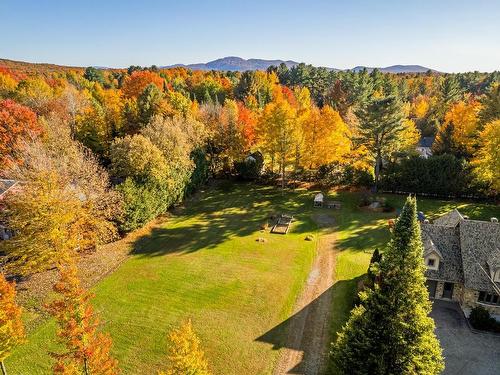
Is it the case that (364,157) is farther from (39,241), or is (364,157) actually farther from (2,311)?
(2,311)

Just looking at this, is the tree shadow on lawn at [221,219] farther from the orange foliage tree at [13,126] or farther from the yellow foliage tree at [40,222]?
the orange foliage tree at [13,126]

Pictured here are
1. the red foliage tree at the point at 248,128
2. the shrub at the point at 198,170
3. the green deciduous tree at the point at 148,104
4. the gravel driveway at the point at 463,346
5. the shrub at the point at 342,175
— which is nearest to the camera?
the gravel driveway at the point at 463,346

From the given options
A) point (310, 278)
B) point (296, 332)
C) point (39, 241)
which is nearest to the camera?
point (296, 332)

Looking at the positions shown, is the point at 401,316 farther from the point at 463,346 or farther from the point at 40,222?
the point at 40,222

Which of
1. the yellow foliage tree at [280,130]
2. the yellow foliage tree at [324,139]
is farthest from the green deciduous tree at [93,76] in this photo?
the yellow foliage tree at [324,139]

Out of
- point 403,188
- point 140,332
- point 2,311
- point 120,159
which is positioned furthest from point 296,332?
point 403,188

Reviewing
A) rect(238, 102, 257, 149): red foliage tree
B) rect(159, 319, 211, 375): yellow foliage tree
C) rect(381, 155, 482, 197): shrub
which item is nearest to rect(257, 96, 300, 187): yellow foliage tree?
rect(238, 102, 257, 149): red foliage tree

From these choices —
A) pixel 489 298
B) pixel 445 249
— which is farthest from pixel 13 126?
pixel 489 298

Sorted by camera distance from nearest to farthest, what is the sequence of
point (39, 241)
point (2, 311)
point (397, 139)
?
point (2, 311) < point (39, 241) < point (397, 139)
